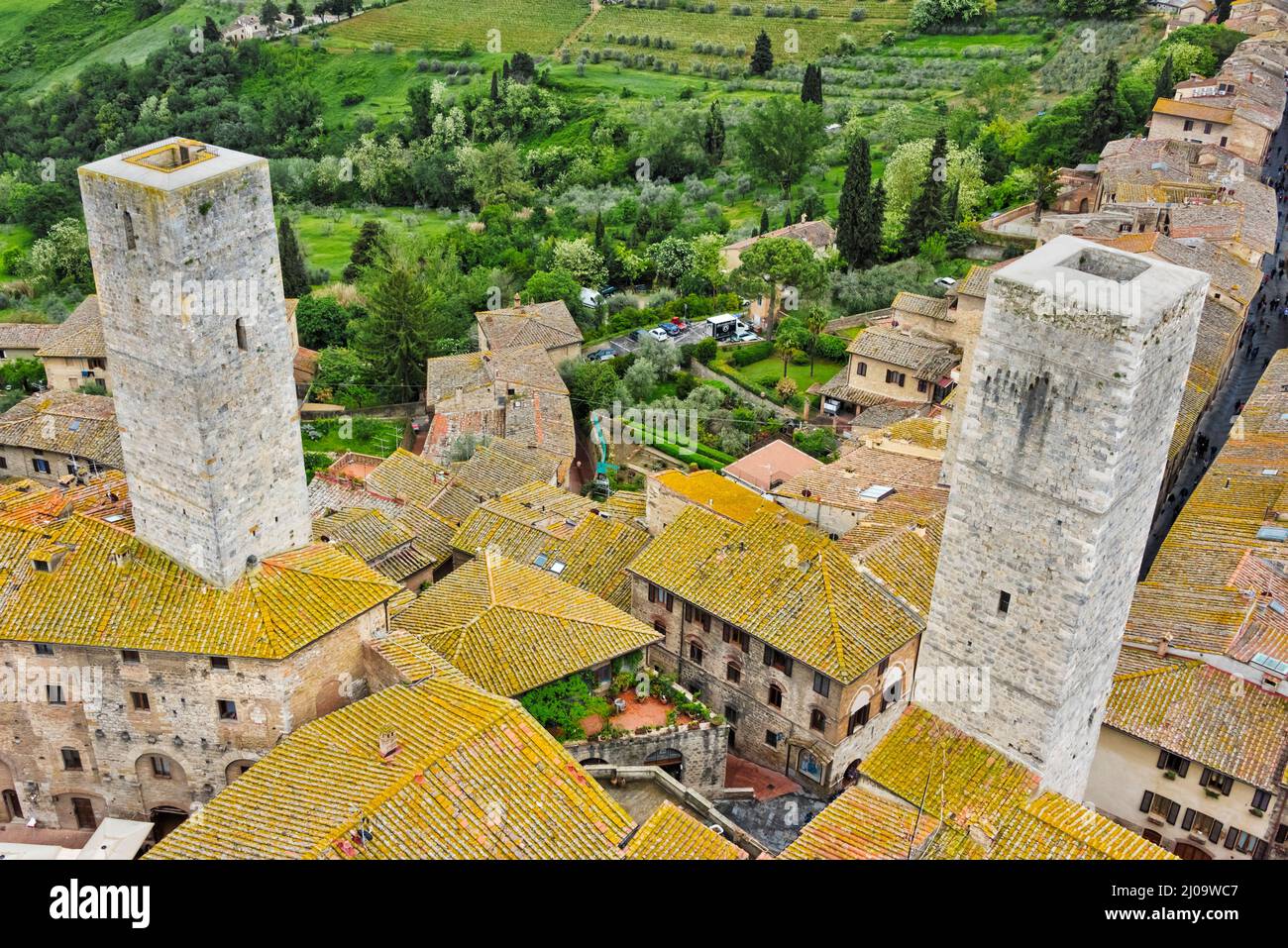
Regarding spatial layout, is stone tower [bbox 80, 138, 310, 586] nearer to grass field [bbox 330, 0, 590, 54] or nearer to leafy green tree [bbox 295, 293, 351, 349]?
leafy green tree [bbox 295, 293, 351, 349]

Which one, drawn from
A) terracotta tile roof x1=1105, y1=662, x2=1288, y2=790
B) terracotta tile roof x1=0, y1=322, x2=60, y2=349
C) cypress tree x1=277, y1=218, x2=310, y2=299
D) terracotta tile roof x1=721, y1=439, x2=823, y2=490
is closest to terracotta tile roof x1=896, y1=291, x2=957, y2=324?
terracotta tile roof x1=721, y1=439, x2=823, y2=490

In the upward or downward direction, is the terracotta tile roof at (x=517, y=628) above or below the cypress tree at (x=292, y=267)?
above

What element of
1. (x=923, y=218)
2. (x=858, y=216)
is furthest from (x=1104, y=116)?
(x=858, y=216)

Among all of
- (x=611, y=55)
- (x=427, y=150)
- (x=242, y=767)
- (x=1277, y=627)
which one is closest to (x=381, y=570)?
(x=242, y=767)

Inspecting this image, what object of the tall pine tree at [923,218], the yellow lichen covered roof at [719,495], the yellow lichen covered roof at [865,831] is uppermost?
the tall pine tree at [923,218]

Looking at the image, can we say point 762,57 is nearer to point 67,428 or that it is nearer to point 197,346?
point 67,428

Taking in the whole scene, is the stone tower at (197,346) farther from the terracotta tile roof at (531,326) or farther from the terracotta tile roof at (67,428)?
the terracotta tile roof at (531,326)

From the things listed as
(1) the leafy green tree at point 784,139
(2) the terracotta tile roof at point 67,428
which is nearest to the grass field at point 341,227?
(1) the leafy green tree at point 784,139
